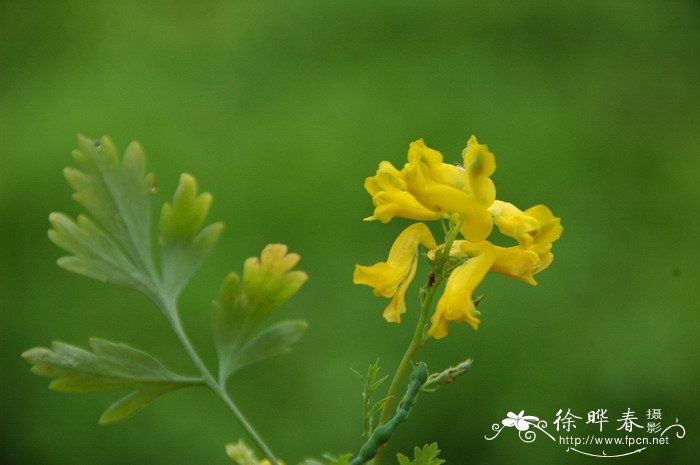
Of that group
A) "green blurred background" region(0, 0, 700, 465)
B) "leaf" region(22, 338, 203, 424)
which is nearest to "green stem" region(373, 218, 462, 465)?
"leaf" region(22, 338, 203, 424)

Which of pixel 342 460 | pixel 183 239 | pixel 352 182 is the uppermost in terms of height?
pixel 352 182

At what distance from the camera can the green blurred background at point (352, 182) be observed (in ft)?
5.85

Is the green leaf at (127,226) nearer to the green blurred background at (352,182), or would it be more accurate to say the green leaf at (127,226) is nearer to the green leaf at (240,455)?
the green leaf at (240,455)

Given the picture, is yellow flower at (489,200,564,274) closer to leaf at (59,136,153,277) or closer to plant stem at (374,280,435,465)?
plant stem at (374,280,435,465)

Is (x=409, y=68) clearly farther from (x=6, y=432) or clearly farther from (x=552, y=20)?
(x=6, y=432)

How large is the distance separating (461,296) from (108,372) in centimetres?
18

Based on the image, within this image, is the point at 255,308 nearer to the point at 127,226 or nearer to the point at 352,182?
the point at 127,226

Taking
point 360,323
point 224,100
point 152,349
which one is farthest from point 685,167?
point 152,349

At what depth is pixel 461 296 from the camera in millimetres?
446

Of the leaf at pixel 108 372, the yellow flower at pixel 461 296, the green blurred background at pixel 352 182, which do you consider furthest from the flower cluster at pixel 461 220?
the green blurred background at pixel 352 182

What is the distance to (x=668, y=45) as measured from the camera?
2.68 m

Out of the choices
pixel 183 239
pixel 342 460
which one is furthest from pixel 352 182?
pixel 342 460

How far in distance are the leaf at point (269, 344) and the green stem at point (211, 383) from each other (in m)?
0.02

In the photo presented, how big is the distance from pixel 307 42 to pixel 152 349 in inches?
38.9
